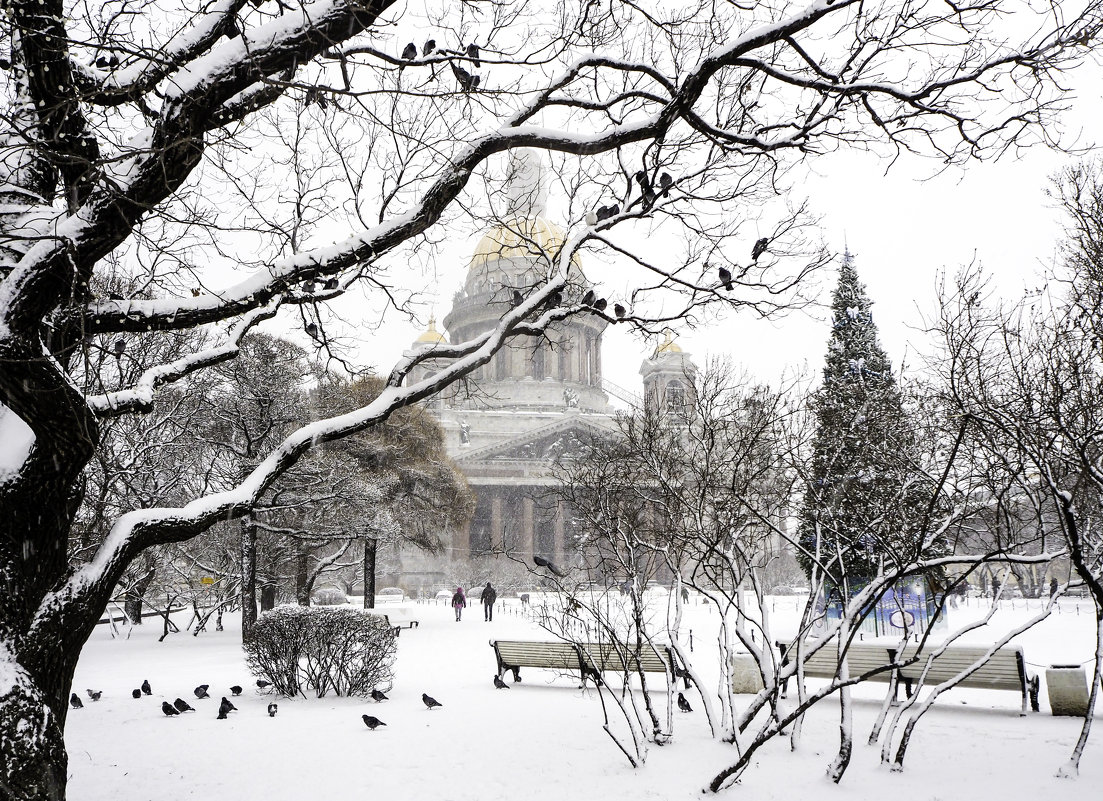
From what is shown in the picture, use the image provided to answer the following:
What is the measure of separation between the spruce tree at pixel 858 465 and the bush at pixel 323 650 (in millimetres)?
6037

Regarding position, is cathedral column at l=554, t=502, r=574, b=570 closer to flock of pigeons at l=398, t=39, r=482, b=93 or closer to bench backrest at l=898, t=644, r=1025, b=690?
bench backrest at l=898, t=644, r=1025, b=690

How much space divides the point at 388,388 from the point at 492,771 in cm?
360

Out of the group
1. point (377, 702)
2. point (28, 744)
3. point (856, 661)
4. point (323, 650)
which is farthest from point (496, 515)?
point (28, 744)

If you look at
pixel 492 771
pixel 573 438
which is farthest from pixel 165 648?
pixel 573 438

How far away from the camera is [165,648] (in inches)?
790

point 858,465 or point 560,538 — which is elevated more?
point 858,465

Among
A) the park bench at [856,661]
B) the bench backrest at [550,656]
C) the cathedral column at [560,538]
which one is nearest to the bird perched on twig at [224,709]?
the bench backrest at [550,656]

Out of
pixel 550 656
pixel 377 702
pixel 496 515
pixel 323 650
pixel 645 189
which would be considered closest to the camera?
pixel 645 189

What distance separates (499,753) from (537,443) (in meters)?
48.3

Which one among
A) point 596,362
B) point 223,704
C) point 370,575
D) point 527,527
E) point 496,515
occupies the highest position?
point 596,362

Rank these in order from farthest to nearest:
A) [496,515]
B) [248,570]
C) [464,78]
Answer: [496,515]
[248,570]
[464,78]

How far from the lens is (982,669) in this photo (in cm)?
1034

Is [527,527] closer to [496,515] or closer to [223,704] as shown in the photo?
[496,515]

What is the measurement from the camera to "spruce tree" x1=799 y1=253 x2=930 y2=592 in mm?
8359
